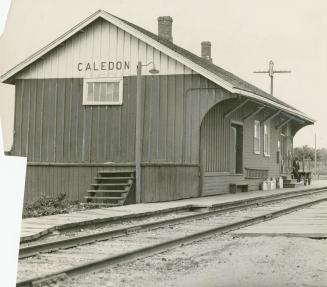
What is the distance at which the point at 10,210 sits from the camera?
344 centimetres

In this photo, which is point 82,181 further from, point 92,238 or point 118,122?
point 92,238

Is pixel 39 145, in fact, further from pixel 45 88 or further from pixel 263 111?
pixel 263 111

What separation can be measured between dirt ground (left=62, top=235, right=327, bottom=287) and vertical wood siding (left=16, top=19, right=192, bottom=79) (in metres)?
8.90

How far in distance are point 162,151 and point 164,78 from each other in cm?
196

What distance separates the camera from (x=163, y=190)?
1484 cm

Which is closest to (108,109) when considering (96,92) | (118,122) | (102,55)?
(118,122)

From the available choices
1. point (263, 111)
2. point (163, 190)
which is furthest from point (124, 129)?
point (263, 111)

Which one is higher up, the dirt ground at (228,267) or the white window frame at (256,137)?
the white window frame at (256,137)

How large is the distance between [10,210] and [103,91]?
43.6 ft

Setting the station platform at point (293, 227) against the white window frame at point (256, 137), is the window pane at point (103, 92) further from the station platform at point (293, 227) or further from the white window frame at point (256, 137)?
the white window frame at point (256, 137)

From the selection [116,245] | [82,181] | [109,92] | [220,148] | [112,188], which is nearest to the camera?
[116,245]

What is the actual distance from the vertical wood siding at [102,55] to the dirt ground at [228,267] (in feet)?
29.2

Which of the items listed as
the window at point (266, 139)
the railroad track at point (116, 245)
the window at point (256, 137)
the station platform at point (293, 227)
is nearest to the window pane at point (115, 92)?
the railroad track at point (116, 245)

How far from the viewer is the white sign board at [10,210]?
11.0 ft
